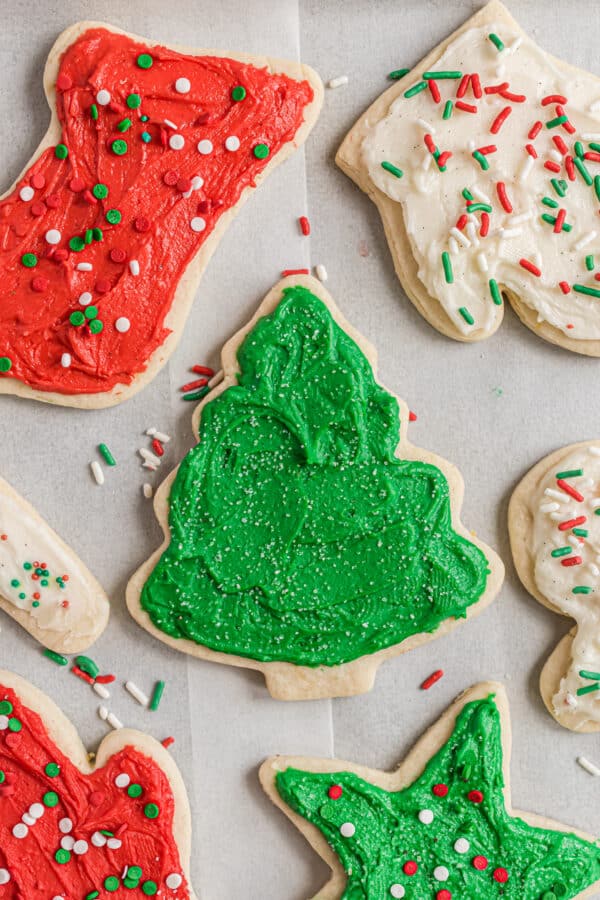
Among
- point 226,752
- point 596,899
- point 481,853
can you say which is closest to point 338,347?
point 226,752

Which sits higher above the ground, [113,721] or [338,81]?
[338,81]

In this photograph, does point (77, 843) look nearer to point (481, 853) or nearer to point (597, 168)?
point (481, 853)

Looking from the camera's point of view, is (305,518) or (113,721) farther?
(113,721)

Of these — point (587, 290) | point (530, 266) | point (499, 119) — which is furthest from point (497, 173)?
point (587, 290)

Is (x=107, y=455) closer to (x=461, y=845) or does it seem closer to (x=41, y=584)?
(x=41, y=584)

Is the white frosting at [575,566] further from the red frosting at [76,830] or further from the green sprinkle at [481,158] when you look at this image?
the red frosting at [76,830]
